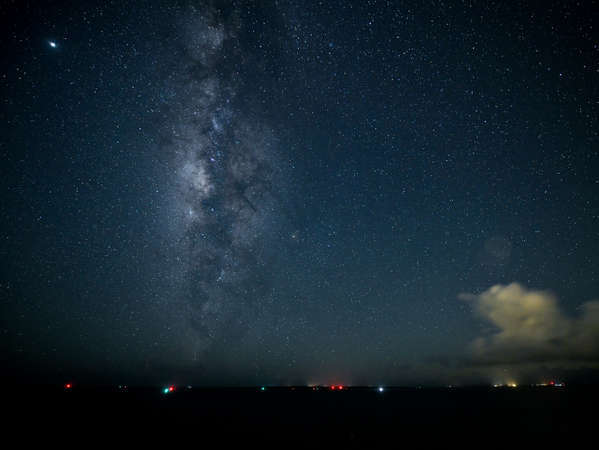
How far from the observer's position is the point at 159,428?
40.6 metres

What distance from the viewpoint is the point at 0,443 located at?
94.0ft

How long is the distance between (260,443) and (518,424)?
A: 1720 inches

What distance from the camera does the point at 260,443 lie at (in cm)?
3256

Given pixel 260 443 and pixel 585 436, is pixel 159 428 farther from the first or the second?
pixel 585 436

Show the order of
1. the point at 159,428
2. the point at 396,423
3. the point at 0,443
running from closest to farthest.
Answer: the point at 0,443
the point at 159,428
the point at 396,423

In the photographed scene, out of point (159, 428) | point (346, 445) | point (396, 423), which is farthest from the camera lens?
point (396, 423)

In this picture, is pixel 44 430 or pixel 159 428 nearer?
pixel 44 430

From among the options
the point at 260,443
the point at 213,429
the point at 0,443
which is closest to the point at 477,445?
the point at 260,443

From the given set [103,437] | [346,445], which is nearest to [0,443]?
[103,437]

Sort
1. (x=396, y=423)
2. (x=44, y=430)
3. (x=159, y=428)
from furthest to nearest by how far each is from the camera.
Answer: (x=396, y=423) → (x=159, y=428) → (x=44, y=430)

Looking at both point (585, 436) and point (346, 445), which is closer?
point (346, 445)

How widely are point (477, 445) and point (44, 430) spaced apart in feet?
165

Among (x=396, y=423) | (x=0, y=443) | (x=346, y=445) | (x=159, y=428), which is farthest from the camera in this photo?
(x=396, y=423)

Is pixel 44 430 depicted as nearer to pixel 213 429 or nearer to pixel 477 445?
pixel 213 429
